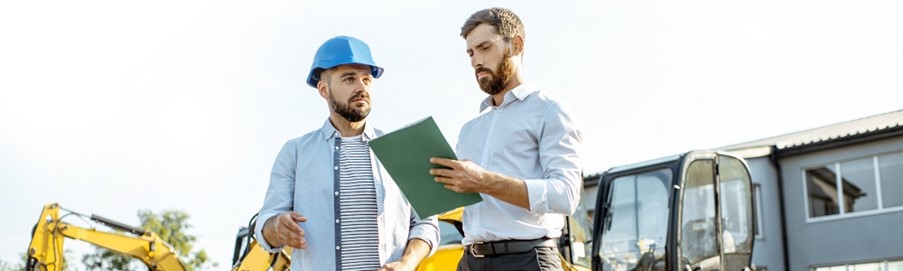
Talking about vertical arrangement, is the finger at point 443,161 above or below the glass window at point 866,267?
below

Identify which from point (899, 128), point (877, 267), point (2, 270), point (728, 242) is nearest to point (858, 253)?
point (877, 267)

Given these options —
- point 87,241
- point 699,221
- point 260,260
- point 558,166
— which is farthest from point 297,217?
point 87,241

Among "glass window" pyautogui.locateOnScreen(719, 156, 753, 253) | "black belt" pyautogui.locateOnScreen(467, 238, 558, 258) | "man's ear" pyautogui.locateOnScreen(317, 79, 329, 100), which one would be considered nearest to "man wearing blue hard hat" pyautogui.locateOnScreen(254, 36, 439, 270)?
"man's ear" pyautogui.locateOnScreen(317, 79, 329, 100)

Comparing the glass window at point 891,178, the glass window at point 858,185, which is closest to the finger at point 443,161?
the glass window at point 891,178

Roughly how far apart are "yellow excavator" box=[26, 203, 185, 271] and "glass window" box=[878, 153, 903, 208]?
14382mm

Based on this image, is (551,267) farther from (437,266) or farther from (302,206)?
(437,266)

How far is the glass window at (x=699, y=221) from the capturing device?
9695 mm

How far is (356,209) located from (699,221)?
705 centimetres

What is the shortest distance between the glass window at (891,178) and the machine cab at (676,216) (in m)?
11.8

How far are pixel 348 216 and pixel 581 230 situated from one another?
6491 millimetres

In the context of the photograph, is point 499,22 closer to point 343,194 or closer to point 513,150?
point 513,150

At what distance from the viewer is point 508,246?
321 cm

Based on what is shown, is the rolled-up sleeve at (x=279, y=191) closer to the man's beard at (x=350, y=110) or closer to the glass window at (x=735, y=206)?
the man's beard at (x=350, y=110)

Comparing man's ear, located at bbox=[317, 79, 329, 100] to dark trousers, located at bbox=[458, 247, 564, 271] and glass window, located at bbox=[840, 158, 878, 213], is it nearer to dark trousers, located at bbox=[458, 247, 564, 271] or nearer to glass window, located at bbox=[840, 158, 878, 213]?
dark trousers, located at bbox=[458, 247, 564, 271]
